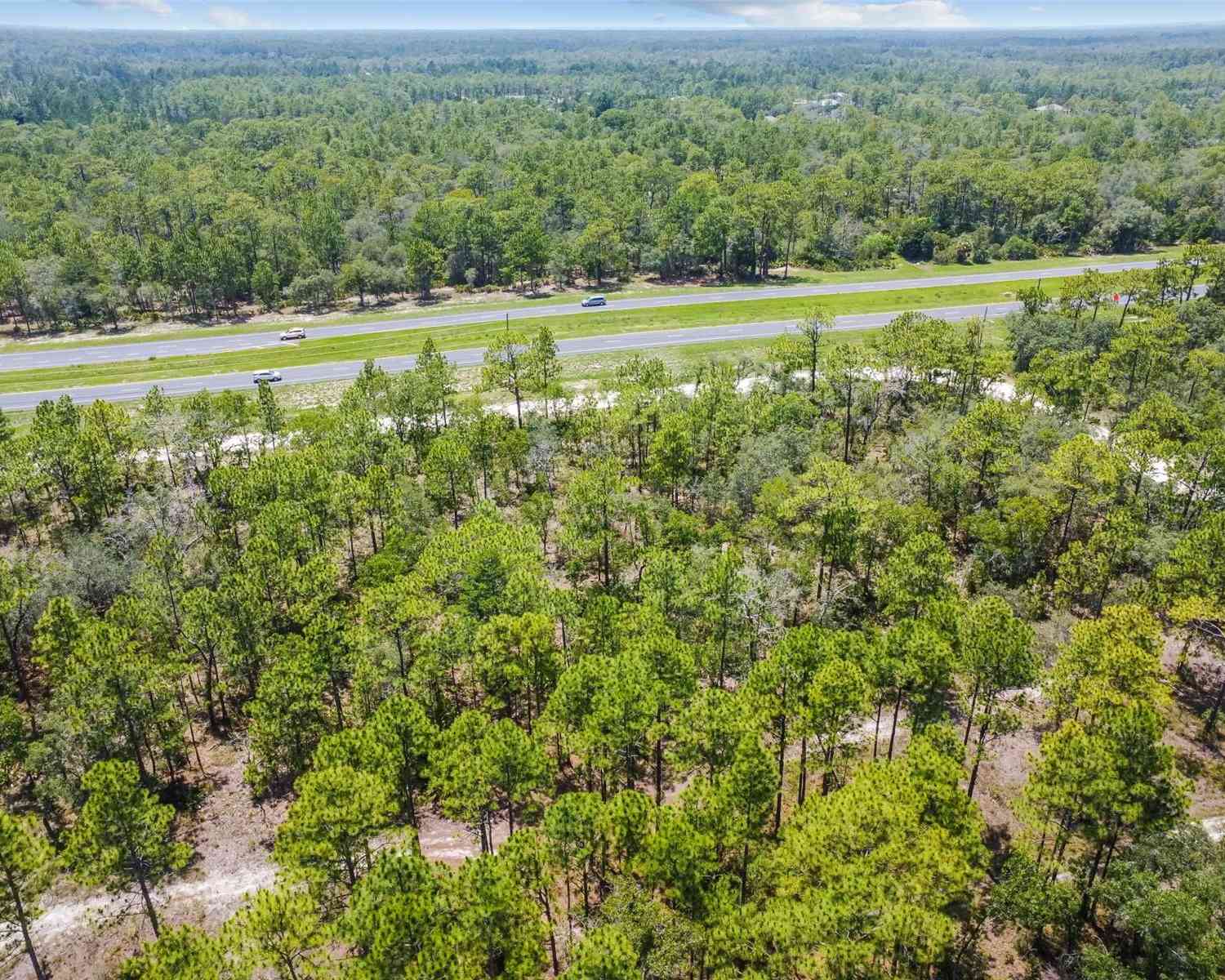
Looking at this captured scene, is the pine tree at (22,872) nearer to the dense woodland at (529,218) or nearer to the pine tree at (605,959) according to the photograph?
the pine tree at (605,959)

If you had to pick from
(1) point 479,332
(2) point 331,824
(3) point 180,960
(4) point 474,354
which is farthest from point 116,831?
(1) point 479,332

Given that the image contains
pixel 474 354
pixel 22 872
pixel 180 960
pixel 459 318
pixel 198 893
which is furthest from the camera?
pixel 459 318

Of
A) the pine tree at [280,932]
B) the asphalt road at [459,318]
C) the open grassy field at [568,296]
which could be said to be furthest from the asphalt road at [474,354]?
the pine tree at [280,932]

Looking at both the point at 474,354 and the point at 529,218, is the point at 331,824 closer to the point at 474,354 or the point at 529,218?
the point at 474,354

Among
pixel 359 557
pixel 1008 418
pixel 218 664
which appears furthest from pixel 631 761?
pixel 1008 418

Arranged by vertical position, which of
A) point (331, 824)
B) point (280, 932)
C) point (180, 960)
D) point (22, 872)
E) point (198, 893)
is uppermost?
point (180, 960)

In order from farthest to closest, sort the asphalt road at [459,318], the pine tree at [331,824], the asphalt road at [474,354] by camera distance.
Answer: the asphalt road at [459,318] < the asphalt road at [474,354] < the pine tree at [331,824]

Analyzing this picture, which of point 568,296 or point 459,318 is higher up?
point 459,318
